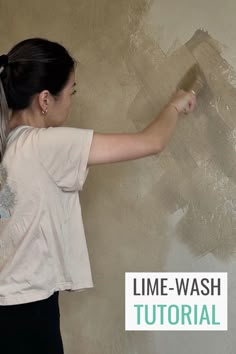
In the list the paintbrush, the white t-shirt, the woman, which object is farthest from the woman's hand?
the white t-shirt

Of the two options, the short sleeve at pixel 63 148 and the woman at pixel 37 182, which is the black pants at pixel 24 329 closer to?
the woman at pixel 37 182

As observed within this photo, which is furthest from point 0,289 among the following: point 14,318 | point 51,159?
point 51,159

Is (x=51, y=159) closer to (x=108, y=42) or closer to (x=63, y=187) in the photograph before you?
(x=63, y=187)

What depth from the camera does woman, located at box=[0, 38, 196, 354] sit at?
1061 mm

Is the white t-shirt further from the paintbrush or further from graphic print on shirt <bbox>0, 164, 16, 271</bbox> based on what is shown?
the paintbrush

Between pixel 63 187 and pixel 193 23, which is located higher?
pixel 193 23

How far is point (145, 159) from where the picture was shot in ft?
4.81

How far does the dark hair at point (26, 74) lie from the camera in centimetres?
108

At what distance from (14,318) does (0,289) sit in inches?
2.8

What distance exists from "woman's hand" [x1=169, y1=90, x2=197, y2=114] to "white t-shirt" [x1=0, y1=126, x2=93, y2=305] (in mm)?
295

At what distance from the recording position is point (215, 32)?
1.38 metres

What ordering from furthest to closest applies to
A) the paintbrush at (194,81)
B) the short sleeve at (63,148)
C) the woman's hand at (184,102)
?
the paintbrush at (194,81), the woman's hand at (184,102), the short sleeve at (63,148)

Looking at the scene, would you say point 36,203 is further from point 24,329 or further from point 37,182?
point 24,329

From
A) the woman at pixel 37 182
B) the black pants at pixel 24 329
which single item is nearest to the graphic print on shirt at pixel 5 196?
the woman at pixel 37 182
